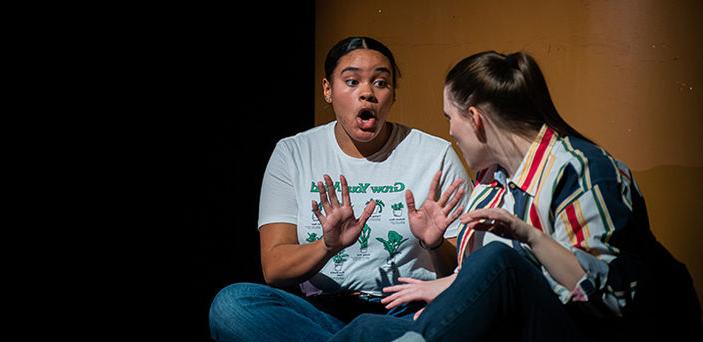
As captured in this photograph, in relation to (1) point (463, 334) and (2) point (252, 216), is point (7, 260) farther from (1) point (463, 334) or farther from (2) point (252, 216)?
(1) point (463, 334)

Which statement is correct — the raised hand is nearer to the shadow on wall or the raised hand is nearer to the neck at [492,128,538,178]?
the neck at [492,128,538,178]

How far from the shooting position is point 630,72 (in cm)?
239

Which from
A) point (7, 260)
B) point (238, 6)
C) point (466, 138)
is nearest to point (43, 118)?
point (7, 260)

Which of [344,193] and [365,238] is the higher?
[344,193]

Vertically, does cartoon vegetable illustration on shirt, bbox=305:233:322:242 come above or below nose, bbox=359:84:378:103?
below

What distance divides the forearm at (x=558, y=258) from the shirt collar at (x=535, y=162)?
0.18 meters

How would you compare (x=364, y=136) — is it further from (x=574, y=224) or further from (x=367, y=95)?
(x=574, y=224)

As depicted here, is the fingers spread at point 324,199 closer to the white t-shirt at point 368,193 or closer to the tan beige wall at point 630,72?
the white t-shirt at point 368,193

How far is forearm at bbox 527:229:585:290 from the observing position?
5.44ft

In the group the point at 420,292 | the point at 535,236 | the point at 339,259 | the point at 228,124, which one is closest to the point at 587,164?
the point at 535,236

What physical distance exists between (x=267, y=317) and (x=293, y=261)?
165 mm

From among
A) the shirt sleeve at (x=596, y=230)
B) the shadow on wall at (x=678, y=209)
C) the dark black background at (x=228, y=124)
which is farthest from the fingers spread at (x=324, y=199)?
the shadow on wall at (x=678, y=209)

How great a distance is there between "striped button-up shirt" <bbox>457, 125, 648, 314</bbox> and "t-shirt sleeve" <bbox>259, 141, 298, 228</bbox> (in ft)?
2.25

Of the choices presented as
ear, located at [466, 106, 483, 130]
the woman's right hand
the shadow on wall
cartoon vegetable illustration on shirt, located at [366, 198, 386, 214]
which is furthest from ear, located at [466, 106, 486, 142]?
the shadow on wall
